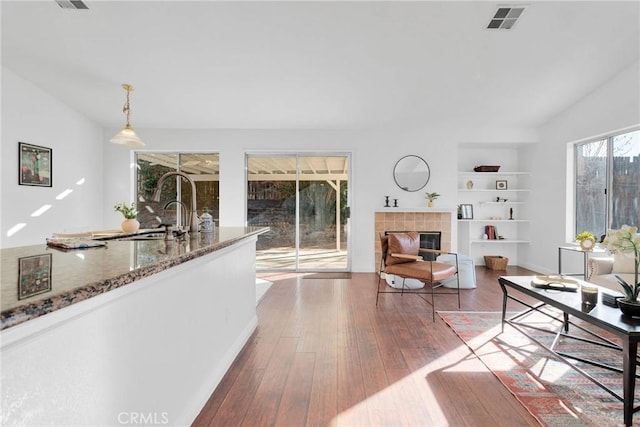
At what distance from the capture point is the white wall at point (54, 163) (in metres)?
3.81

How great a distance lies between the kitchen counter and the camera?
0.72 meters

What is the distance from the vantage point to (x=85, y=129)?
16.7 ft

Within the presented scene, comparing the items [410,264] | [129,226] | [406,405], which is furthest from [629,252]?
[129,226]

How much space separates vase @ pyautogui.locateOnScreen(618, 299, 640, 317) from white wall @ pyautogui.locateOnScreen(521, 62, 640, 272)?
3.17 metres

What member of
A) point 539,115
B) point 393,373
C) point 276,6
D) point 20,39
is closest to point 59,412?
point 393,373

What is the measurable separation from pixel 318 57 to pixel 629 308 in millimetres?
3441

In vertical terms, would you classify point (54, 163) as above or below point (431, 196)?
above

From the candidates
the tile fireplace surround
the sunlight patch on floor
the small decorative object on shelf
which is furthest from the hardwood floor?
the small decorative object on shelf

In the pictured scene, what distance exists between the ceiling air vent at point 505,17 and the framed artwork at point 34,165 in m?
5.50

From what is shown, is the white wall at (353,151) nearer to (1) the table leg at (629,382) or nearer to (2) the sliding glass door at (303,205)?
(2) the sliding glass door at (303,205)

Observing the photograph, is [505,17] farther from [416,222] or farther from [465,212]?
[465,212]

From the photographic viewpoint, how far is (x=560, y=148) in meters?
5.05

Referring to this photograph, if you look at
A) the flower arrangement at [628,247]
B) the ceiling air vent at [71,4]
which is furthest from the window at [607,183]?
the ceiling air vent at [71,4]

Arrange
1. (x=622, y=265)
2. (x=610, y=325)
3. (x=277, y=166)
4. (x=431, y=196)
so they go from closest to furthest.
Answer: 1. (x=610, y=325)
2. (x=622, y=265)
3. (x=431, y=196)
4. (x=277, y=166)
